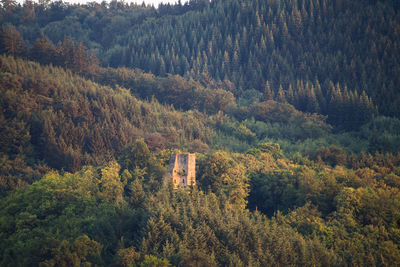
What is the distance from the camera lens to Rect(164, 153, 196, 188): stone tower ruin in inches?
1575

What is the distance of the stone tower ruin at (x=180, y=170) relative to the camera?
40.0 metres

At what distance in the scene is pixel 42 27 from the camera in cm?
12381

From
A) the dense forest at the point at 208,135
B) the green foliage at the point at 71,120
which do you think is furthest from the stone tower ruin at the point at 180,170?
the green foliage at the point at 71,120

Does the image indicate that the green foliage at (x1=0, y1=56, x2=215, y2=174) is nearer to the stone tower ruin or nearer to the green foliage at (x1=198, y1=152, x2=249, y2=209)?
the green foliage at (x1=198, y1=152, x2=249, y2=209)

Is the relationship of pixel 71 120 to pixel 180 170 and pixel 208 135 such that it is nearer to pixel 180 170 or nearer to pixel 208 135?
pixel 208 135

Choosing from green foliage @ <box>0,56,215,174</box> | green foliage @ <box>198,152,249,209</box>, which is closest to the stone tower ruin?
→ green foliage @ <box>198,152,249,209</box>

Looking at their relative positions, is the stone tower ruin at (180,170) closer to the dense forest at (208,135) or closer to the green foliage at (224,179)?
the dense forest at (208,135)

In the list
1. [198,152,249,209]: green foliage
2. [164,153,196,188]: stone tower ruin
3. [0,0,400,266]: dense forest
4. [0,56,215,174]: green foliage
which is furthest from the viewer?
[0,56,215,174]: green foliage

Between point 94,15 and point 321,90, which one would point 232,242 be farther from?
point 94,15

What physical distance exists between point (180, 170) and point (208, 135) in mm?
27000

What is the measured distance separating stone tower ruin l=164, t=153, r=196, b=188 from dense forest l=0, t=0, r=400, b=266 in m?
1.37

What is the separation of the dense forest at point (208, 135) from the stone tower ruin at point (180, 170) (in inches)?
54.0

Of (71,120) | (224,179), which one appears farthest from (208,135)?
(224,179)

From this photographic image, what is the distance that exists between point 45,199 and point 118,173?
7.64 m
